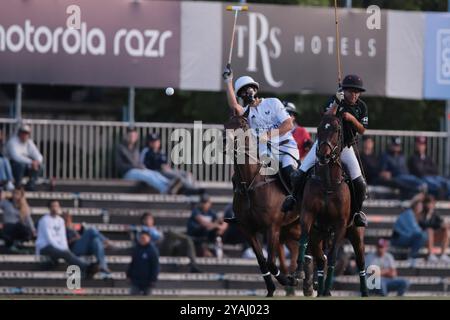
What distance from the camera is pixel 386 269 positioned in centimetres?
2678

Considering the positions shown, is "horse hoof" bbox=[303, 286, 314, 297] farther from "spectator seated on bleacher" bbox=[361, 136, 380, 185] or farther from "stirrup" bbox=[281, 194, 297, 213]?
"spectator seated on bleacher" bbox=[361, 136, 380, 185]

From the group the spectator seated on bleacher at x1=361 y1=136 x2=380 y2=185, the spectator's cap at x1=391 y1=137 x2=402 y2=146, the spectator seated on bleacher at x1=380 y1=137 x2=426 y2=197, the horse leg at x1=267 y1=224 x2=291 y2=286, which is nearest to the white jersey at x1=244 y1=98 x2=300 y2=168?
the horse leg at x1=267 y1=224 x2=291 y2=286

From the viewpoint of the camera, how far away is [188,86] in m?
27.4

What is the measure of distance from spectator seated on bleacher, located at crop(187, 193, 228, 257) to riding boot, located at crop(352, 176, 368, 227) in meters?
7.60

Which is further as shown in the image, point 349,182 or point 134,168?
point 134,168

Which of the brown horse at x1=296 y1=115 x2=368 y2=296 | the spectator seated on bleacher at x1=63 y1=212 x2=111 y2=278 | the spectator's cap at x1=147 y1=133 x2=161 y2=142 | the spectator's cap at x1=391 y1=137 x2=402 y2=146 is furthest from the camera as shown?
the spectator's cap at x1=391 y1=137 x2=402 y2=146

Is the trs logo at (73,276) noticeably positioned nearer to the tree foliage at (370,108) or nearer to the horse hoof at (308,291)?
the tree foliage at (370,108)

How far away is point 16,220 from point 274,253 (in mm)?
7320

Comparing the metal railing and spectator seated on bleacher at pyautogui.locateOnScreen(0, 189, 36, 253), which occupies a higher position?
the metal railing

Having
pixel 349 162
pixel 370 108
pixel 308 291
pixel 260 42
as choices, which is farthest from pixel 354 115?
pixel 370 108

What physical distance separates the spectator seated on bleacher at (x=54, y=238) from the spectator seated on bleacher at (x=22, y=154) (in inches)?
43.0

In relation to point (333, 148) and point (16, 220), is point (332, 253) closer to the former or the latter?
point (333, 148)

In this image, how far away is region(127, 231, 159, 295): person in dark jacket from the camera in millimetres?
25344
